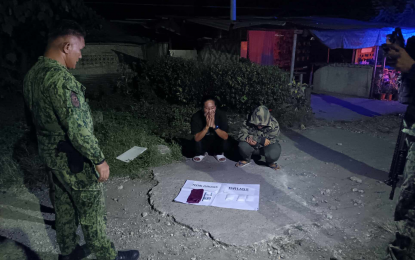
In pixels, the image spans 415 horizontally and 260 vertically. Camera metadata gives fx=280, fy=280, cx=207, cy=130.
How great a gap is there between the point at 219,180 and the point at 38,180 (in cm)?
257

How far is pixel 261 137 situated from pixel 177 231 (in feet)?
6.96

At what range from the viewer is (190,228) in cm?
301

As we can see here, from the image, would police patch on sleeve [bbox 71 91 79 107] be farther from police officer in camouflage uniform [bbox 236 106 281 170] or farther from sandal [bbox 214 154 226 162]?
sandal [bbox 214 154 226 162]

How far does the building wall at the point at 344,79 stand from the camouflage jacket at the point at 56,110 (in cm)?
A: 1131

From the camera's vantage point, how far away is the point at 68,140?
203cm

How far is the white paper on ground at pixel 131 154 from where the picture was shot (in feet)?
14.9

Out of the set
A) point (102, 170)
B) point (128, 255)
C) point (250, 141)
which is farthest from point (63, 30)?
point (250, 141)

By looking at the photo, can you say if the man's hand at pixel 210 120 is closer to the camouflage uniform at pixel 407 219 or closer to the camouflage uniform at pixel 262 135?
the camouflage uniform at pixel 262 135

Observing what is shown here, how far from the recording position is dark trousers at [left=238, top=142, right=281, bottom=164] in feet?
14.3

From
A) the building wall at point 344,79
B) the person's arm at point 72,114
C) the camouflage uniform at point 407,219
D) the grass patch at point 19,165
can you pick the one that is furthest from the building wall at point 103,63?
the camouflage uniform at point 407,219

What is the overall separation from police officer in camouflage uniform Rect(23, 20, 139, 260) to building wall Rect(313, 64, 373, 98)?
442 inches

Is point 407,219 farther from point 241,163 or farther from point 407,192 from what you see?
point 241,163

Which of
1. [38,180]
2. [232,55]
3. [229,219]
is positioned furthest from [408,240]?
[232,55]

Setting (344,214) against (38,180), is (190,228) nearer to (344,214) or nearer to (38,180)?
(344,214)
